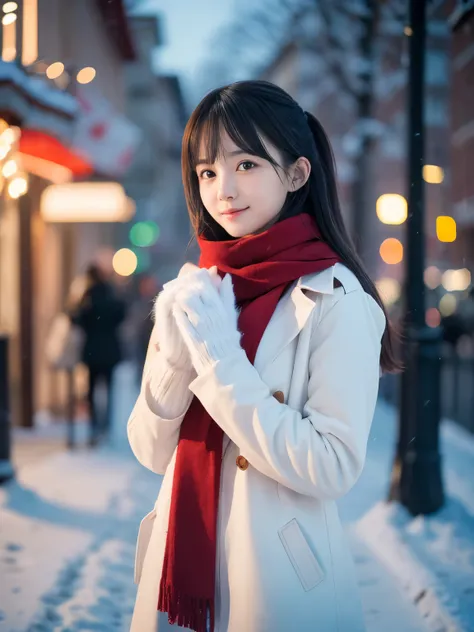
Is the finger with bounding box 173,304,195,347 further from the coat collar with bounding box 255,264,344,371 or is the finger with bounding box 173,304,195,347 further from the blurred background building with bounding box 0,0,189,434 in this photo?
the blurred background building with bounding box 0,0,189,434

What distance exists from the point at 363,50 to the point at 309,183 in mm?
10472

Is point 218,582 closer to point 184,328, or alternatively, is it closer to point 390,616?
point 184,328

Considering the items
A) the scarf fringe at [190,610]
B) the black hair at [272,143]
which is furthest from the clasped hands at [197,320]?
the scarf fringe at [190,610]

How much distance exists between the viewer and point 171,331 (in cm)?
192

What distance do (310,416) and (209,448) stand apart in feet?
1.00

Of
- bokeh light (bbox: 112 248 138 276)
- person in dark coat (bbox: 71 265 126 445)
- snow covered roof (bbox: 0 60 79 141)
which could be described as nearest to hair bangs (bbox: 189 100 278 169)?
snow covered roof (bbox: 0 60 79 141)

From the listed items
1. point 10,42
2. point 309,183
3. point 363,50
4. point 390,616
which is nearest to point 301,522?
point 309,183

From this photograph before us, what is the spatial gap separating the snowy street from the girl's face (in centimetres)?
250

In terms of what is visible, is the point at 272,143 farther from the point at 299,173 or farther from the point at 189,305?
the point at 189,305

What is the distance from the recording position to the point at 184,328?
1864 millimetres

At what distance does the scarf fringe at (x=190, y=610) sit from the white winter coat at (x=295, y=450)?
0.14 feet

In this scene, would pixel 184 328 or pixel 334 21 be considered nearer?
pixel 184 328

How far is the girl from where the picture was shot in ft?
5.94

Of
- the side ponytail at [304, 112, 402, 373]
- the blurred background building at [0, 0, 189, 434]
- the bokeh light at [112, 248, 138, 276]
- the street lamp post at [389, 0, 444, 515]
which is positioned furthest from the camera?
the bokeh light at [112, 248, 138, 276]
